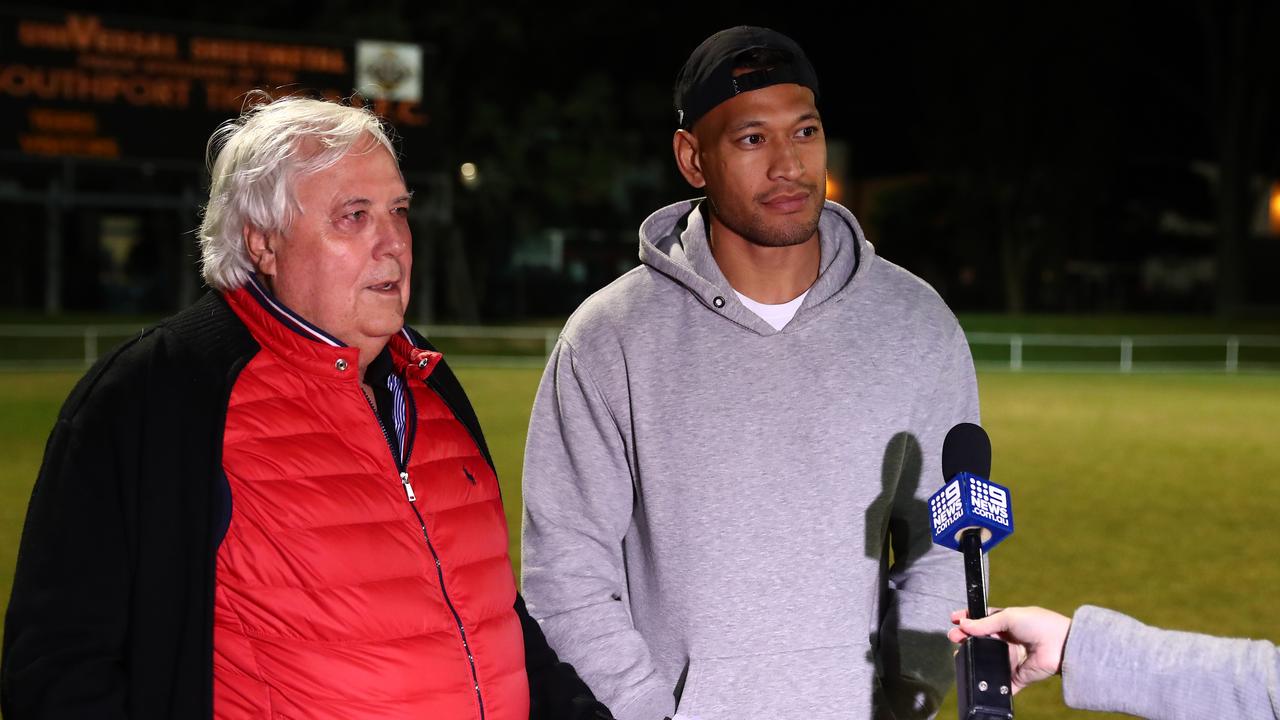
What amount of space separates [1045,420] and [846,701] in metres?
13.3

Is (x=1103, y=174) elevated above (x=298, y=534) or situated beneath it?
elevated above

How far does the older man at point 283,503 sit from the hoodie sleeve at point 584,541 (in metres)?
0.07

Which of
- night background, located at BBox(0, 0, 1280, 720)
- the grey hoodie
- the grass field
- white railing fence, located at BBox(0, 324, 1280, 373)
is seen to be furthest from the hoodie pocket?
white railing fence, located at BBox(0, 324, 1280, 373)

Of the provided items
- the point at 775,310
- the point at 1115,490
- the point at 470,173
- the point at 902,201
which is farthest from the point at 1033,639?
the point at 902,201

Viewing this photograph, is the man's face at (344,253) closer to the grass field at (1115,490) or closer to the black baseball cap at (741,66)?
the black baseball cap at (741,66)

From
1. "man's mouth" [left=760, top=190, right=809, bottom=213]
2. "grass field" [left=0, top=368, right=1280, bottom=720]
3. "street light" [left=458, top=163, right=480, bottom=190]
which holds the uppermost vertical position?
"street light" [left=458, top=163, right=480, bottom=190]

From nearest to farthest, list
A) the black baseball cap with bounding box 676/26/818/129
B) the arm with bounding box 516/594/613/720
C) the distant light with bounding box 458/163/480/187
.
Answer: the arm with bounding box 516/594/613/720, the black baseball cap with bounding box 676/26/818/129, the distant light with bounding box 458/163/480/187

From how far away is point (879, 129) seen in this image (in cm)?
4956

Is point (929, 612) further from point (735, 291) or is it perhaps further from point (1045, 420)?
point (1045, 420)

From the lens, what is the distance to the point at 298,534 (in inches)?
76.6

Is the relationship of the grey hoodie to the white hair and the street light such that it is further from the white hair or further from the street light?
the street light

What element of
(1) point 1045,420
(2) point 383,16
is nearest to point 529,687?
(1) point 1045,420

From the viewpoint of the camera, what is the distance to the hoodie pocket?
237cm

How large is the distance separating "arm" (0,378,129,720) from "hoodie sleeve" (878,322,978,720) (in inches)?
54.0
